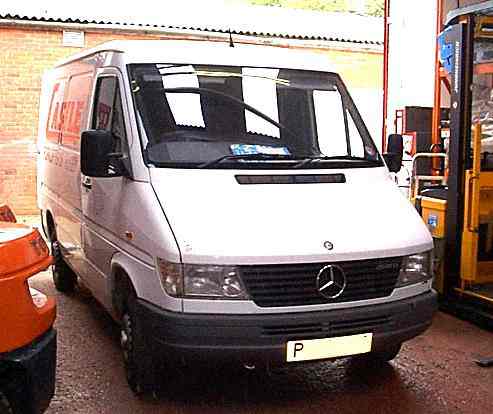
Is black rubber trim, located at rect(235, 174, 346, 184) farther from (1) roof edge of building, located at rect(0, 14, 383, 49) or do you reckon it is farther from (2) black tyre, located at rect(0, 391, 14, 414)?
(1) roof edge of building, located at rect(0, 14, 383, 49)

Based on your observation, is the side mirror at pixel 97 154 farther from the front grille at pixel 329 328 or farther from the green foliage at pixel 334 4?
the green foliage at pixel 334 4

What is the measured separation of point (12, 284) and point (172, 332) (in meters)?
1.11

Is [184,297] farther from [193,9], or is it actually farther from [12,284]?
[193,9]

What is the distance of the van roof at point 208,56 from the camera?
15.6 ft

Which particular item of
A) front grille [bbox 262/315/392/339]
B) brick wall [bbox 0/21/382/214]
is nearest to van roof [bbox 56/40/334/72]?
front grille [bbox 262/315/392/339]

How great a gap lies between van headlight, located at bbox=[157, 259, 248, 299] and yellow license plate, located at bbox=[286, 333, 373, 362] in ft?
1.33

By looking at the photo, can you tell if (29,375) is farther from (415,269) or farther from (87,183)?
(87,183)

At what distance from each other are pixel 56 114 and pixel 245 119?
9.22 ft

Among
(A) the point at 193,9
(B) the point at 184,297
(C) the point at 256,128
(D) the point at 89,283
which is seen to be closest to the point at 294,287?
(B) the point at 184,297

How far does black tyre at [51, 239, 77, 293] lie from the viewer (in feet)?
22.4

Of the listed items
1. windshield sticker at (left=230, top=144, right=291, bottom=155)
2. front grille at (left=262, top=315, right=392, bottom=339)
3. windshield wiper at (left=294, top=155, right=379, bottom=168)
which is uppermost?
windshield sticker at (left=230, top=144, right=291, bottom=155)

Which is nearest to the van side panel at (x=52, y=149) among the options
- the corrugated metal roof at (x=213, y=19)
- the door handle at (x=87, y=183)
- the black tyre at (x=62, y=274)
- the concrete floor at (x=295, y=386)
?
the black tyre at (x=62, y=274)

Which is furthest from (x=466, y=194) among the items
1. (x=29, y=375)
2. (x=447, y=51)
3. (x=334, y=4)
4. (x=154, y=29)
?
(x=334, y=4)

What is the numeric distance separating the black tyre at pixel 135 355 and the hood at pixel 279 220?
0.66 metres
